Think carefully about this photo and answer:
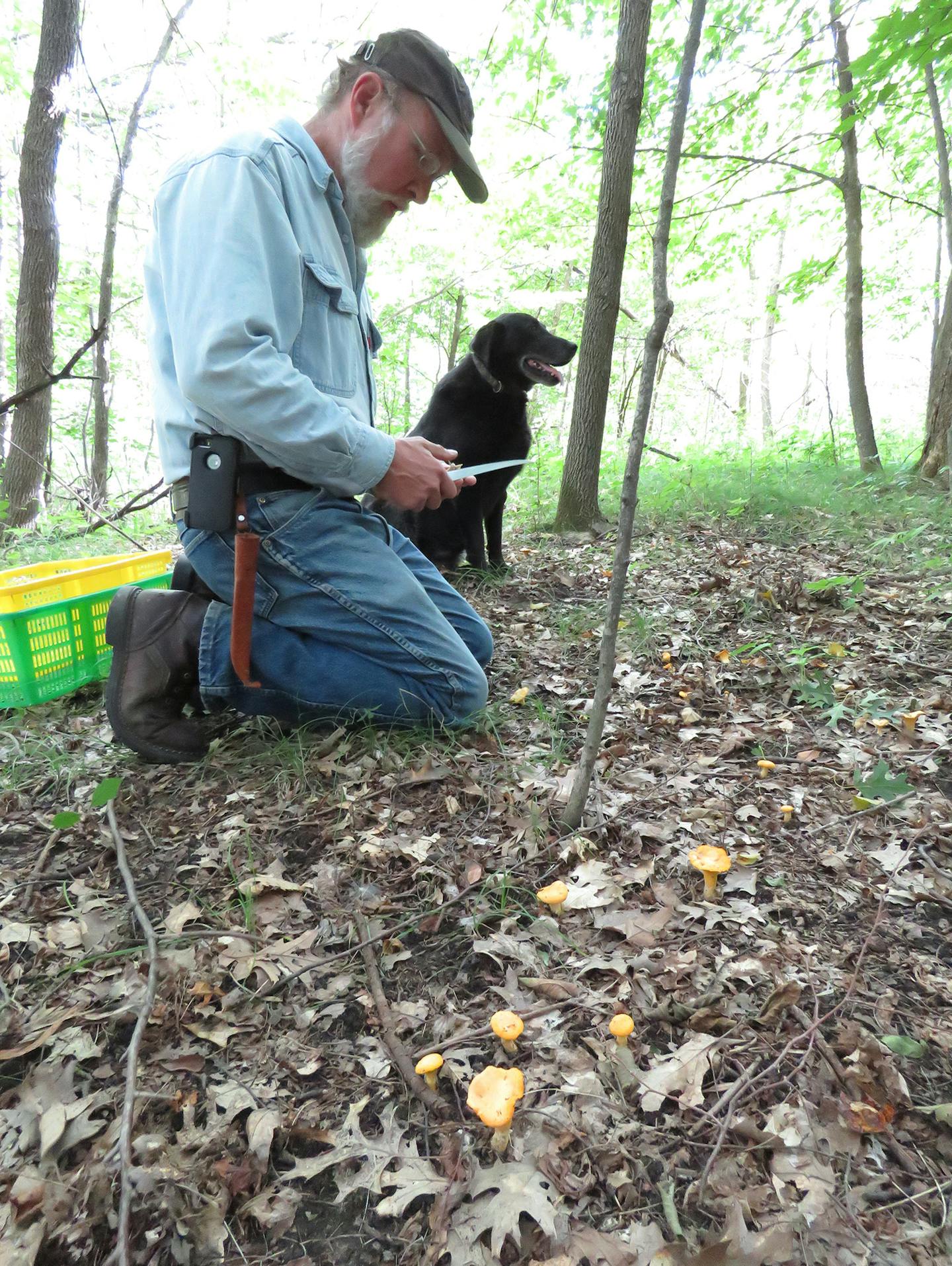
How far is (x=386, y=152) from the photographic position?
7.30 ft

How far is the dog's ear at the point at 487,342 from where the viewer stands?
3.80 metres

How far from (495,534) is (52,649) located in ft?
8.29

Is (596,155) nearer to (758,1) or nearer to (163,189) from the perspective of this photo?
(758,1)

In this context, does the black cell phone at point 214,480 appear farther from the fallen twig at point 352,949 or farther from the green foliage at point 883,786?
→ the green foliage at point 883,786

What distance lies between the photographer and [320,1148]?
1.14m

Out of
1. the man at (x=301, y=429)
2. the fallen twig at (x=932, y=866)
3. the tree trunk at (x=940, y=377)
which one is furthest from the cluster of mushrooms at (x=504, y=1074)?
the tree trunk at (x=940, y=377)

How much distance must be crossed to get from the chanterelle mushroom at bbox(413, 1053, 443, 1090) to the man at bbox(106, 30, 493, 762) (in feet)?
4.20

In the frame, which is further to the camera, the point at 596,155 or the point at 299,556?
the point at 596,155

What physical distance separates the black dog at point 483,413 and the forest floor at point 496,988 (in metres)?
1.71

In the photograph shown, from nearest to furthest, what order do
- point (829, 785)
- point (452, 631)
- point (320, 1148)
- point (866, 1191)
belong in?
point (866, 1191)
point (320, 1148)
point (829, 785)
point (452, 631)

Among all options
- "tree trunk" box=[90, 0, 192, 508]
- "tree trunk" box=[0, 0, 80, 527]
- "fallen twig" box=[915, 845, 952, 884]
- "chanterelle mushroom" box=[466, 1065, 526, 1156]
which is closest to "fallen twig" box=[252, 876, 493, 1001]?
"chanterelle mushroom" box=[466, 1065, 526, 1156]

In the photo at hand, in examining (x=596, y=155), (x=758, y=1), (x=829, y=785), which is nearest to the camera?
(x=829, y=785)

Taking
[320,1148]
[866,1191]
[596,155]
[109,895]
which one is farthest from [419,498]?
[596,155]

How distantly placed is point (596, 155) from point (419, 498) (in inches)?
257
